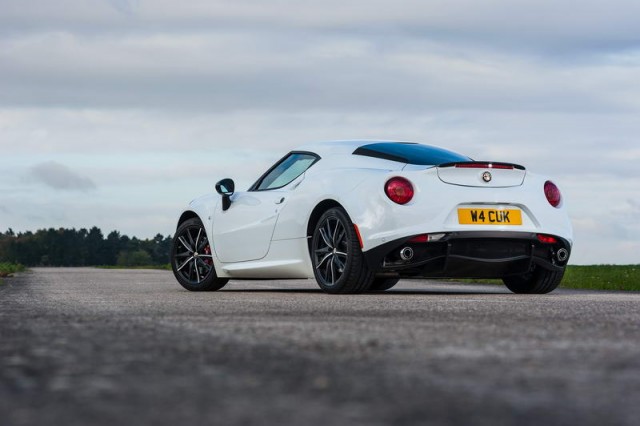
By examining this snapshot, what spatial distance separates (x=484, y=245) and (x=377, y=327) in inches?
167

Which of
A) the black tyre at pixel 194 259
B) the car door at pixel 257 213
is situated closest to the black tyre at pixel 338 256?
the car door at pixel 257 213

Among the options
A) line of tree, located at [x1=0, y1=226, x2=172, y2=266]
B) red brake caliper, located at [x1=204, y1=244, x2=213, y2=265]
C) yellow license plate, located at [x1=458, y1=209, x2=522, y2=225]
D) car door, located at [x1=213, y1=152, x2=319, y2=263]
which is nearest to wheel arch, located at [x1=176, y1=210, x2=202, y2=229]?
red brake caliper, located at [x1=204, y1=244, x2=213, y2=265]

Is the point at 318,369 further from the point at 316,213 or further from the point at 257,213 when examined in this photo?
the point at 257,213

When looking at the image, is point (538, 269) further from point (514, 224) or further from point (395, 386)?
point (395, 386)

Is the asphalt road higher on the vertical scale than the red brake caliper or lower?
lower

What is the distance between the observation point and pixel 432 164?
988cm

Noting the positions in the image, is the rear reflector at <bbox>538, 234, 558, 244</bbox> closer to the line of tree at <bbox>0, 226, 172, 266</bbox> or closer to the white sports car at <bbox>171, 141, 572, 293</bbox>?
the white sports car at <bbox>171, 141, 572, 293</bbox>

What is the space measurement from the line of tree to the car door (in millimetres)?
122146

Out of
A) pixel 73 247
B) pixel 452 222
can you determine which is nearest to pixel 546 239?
pixel 452 222

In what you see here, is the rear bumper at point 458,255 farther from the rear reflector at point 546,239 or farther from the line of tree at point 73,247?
the line of tree at point 73,247

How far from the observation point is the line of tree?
13688cm

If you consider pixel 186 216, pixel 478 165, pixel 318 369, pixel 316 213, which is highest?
pixel 478 165

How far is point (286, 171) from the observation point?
10.9 meters

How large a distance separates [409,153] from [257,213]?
1.72 metres
